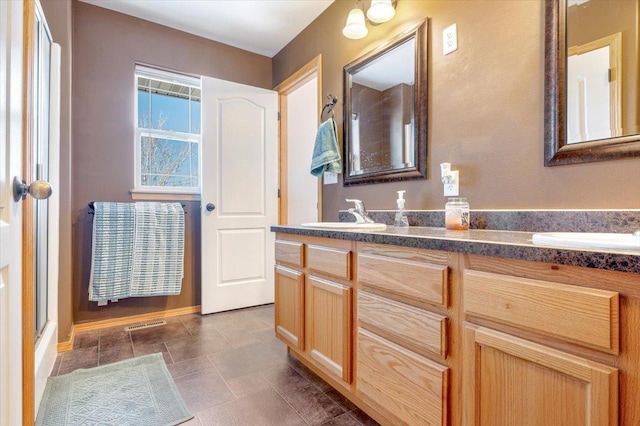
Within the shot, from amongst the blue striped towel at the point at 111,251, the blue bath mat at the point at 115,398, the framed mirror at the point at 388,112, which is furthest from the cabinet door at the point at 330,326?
the blue striped towel at the point at 111,251

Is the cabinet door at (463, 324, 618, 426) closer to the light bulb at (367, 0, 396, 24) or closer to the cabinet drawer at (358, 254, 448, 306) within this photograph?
the cabinet drawer at (358, 254, 448, 306)

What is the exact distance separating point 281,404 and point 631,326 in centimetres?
131

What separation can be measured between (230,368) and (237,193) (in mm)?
1504

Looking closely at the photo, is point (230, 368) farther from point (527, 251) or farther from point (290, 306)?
point (527, 251)

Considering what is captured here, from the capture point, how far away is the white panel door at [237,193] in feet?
8.81

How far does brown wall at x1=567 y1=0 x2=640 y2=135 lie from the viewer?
986 millimetres

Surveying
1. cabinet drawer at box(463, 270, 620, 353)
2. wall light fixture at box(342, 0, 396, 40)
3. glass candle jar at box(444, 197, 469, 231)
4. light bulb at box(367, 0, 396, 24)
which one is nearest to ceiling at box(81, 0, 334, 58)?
wall light fixture at box(342, 0, 396, 40)


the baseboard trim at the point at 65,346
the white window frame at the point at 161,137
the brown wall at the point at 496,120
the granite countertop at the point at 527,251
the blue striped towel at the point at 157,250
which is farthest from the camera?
the white window frame at the point at 161,137

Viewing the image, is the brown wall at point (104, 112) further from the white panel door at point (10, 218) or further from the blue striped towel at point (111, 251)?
the white panel door at point (10, 218)

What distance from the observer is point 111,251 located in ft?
7.57

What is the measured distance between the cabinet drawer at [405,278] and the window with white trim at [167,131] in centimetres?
204

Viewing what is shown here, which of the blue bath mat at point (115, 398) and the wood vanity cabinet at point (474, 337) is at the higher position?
the wood vanity cabinet at point (474, 337)

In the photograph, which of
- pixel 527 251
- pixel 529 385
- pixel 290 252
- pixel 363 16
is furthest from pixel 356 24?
pixel 529 385

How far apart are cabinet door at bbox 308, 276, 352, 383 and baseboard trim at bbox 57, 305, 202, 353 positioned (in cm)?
161
